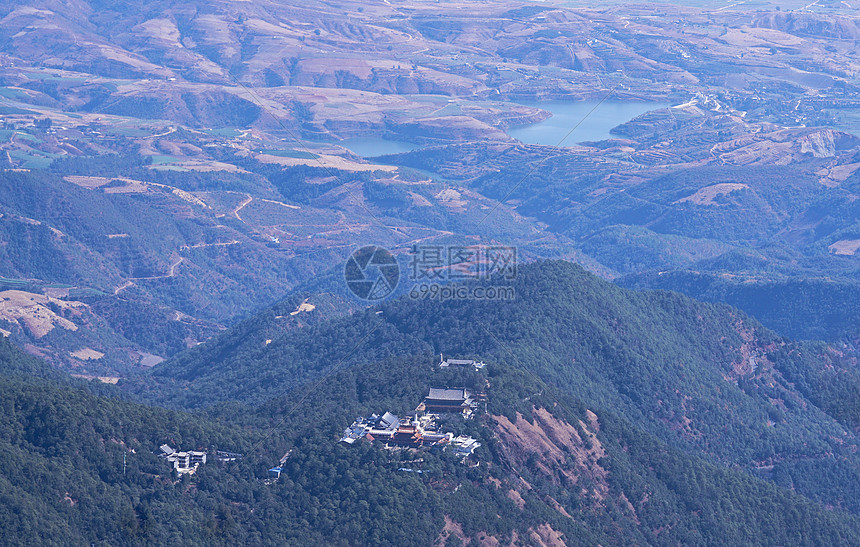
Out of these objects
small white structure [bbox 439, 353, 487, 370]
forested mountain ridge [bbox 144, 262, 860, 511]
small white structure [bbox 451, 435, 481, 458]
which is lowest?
forested mountain ridge [bbox 144, 262, 860, 511]

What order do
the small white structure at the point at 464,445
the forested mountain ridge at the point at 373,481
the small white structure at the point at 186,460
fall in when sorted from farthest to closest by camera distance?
1. the small white structure at the point at 464,445
2. the small white structure at the point at 186,460
3. the forested mountain ridge at the point at 373,481

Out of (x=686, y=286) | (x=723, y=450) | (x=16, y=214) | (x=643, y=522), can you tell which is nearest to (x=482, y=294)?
(x=723, y=450)

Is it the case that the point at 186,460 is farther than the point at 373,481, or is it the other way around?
the point at 186,460

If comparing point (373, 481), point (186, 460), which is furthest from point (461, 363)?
point (186, 460)

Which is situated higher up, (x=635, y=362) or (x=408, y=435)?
(x=408, y=435)

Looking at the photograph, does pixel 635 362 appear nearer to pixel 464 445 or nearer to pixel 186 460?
pixel 464 445

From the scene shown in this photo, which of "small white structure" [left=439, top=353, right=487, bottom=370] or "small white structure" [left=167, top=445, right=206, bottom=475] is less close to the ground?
"small white structure" [left=167, top=445, right=206, bottom=475]

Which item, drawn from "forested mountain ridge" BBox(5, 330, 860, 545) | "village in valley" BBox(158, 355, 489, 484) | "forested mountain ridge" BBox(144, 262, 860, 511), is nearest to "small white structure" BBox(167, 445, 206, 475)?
"village in valley" BBox(158, 355, 489, 484)

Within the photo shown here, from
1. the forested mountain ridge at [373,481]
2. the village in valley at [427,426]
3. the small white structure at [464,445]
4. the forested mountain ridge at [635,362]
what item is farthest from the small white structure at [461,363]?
the small white structure at [464,445]

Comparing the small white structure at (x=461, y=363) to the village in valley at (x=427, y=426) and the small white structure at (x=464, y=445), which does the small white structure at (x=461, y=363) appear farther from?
the small white structure at (x=464, y=445)

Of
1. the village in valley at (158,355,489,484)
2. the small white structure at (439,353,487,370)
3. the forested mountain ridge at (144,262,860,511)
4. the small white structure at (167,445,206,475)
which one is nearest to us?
the small white structure at (167,445,206,475)

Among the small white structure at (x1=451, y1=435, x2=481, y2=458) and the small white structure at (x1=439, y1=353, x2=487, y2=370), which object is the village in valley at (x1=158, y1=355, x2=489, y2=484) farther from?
the small white structure at (x1=439, y1=353, x2=487, y2=370)
